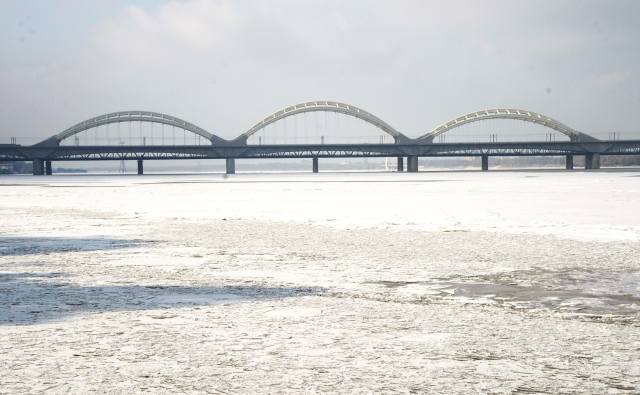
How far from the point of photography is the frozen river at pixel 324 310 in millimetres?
5742

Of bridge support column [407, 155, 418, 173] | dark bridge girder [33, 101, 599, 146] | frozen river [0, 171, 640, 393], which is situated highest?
dark bridge girder [33, 101, 599, 146]

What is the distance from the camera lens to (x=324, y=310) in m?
8.58

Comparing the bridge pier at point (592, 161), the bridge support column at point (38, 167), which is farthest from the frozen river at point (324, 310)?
the bridge pier at point (592, 161)

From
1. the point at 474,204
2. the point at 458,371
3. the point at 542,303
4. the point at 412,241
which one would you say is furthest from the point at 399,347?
the point at 474,204

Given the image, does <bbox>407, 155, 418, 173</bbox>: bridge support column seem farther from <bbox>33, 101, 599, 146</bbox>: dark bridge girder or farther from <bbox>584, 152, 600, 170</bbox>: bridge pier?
<bbox>584, 152, 600, 170</bbox>: bridge pier

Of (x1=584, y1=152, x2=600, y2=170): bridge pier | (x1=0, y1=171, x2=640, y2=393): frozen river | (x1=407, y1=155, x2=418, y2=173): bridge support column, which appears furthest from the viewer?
(x1=584, y1=152, x2=600, y2=170): bridge pier

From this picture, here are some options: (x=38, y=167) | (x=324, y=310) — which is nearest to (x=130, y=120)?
(x=38, y=167)

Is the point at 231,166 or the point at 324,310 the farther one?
the point at 231,166

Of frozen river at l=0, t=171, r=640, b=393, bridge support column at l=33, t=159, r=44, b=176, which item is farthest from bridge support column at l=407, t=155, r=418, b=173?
frozen river at l=0, t=171, r=640, b=393

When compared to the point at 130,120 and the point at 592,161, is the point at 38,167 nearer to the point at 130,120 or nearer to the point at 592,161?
the point at 130,120

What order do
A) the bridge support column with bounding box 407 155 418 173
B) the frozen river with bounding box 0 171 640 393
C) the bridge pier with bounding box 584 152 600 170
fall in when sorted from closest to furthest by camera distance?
the frozen river with bounding box 0 171 640 393, the bridge support column with bounding box 407 155 418 173, the bridge pier with bounding box 584 152 600 170

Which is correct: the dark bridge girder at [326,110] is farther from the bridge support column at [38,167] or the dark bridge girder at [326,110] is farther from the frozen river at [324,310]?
the frozen river at [324,310]

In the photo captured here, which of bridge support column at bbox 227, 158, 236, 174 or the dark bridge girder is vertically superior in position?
the dark bridge girder

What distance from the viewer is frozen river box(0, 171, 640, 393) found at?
5742mm
